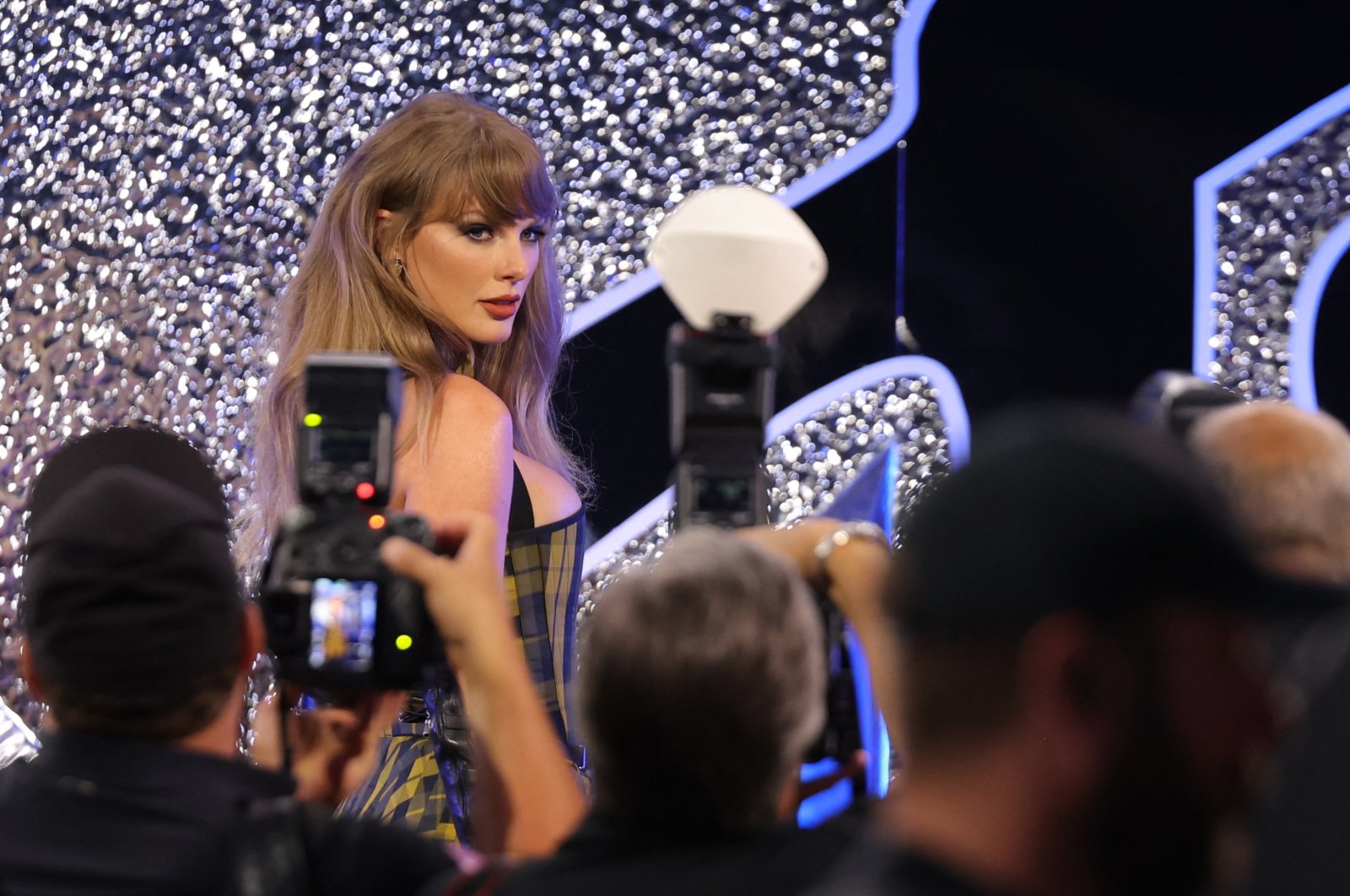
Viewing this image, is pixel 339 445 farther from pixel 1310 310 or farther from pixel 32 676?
pixel 1310 310

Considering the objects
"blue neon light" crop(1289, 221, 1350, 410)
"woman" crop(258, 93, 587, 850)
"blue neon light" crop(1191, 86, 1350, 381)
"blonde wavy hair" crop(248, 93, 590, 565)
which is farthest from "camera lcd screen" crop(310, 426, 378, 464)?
"blue neon light" crop(1289, 221, 1350, 410)

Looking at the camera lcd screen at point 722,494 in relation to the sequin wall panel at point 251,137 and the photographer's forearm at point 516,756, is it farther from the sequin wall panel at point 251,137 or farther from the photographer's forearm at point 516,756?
the sequin wall panel at point 251,137

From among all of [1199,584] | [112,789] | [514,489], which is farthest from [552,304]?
[1199,584]

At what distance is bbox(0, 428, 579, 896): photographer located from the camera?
0.98 metres

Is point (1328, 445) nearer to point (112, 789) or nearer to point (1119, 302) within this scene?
point (112, 789)

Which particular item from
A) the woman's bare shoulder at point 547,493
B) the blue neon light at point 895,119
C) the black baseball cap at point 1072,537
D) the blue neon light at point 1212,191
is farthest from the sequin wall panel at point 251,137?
the black baseball cap at point 1072,537

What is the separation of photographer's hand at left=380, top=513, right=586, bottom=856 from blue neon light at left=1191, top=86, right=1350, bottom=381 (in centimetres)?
176

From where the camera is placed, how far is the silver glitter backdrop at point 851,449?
2623 millimetres

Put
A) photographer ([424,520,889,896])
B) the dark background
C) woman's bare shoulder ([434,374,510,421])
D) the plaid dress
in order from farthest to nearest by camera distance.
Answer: the dark background
woman's bare shoulder ([434,374,510,421])
the plaid dress
photographer ([424,520,889,896])

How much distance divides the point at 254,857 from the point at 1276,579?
732 millimetres

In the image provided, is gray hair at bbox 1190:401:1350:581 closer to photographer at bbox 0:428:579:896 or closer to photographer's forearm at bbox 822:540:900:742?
photographer's forearm at bbox 822:540:900:742

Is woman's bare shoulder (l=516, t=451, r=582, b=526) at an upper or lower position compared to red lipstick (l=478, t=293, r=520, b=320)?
lower

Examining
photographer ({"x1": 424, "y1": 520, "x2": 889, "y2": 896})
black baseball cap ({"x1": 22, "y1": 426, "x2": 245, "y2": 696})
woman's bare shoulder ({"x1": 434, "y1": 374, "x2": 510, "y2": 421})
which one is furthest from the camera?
woman's bare shoulder ({"x1": 434, "y1": 374, "x2": 510, "y2": 421})

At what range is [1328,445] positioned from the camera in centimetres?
126
